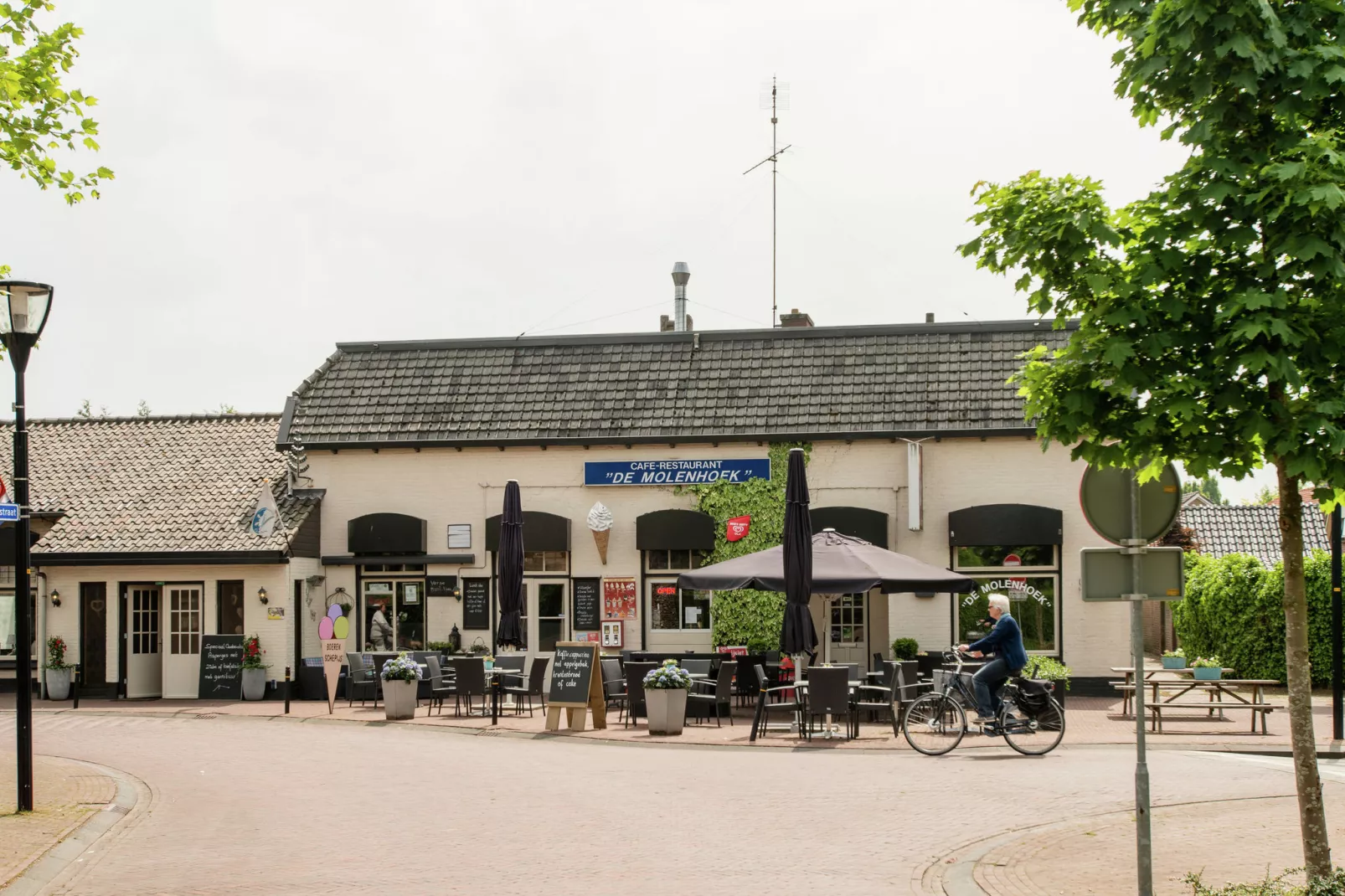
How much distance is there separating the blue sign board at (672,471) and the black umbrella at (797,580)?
673 centimetres

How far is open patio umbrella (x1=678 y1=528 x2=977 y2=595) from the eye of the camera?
1816 cm

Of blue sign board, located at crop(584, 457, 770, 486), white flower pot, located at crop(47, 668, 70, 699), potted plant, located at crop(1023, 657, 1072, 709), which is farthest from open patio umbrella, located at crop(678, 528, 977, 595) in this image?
white flower pot, located at crop(47, 668, 70, 699)

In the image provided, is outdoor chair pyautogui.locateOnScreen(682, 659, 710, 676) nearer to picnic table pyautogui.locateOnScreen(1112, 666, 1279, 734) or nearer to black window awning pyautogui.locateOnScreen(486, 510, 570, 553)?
picnic table pyautogui.locateOnScreen(1112, 666, 1279, 734)

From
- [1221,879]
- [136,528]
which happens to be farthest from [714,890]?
[136,528]

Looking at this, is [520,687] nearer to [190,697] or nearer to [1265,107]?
[190,697]

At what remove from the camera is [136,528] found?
2538 cm

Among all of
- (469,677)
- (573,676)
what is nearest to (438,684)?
(469,677)

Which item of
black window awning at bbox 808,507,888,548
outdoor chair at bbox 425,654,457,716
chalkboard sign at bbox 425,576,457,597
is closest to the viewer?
outdoor chair at bbox 425,654,457,716

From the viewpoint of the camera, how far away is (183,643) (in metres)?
25.0

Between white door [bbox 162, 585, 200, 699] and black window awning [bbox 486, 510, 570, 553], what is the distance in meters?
5.35

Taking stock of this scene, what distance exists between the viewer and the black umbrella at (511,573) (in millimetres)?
20984

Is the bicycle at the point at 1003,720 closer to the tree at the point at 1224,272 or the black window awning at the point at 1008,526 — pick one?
the tree at the point at 1224,272

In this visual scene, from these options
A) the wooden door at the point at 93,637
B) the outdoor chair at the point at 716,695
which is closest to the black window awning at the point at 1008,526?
the outdoor chair at the point at 716,695

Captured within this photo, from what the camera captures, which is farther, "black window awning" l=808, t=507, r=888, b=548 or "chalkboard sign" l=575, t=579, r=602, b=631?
"chalkboard sign" l=575, t=579, r=602, b=631
